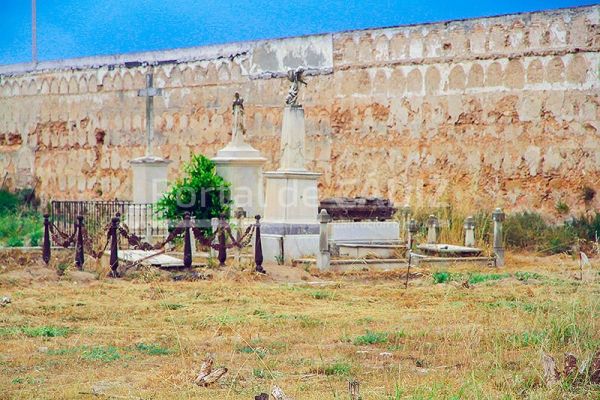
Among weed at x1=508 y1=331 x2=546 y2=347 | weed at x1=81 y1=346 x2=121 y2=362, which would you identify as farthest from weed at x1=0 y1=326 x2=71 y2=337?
weed at x1=508 y1=331 x2=546 y2=347

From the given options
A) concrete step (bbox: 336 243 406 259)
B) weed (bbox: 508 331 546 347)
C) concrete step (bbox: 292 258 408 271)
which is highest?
concrete step (bbox: 336 243 406 259)

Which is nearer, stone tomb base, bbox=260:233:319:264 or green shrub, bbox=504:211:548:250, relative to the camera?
stone tomb base, bbox=260:233:319:264

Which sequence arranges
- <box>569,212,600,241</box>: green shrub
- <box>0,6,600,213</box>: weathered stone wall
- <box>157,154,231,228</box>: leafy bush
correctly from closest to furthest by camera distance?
<box>157,154,231,228</box>: leafy bush < <box>569,212,600,241</box>: green shrub < <box>0,6,600,213</box>: weathered stone wall

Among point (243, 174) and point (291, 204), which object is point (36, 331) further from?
point (243, 174)

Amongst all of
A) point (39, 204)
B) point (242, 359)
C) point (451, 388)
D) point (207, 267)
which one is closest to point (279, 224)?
point (207, 267)

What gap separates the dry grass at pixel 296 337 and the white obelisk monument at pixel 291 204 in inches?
88.6

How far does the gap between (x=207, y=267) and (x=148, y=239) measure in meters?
3.17

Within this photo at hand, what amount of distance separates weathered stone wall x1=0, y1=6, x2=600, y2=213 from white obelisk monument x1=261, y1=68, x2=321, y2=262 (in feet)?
15.5

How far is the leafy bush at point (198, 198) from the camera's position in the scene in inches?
742

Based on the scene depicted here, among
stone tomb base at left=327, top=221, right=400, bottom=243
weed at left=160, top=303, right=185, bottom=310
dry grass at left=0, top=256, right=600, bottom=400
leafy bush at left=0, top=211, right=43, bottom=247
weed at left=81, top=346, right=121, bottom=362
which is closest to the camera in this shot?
dry grass at left=0, top=256, right=600, bottom=400

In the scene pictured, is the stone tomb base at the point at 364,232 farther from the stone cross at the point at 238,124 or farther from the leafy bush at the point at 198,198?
the stone cross at the point at 238,124

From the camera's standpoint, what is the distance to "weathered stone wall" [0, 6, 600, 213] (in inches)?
808

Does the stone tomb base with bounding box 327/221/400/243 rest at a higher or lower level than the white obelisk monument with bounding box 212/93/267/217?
lower

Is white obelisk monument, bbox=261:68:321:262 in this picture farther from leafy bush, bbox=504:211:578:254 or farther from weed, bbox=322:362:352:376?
weed, bbox=322:362:352:376
